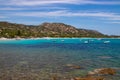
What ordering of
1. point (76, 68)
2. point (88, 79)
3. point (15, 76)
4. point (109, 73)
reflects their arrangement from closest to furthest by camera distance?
point (88, 79), point (15, 76), point (109, 73), point (76, 68)

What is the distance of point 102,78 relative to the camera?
35.3 metres

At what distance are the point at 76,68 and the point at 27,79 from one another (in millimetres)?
12684

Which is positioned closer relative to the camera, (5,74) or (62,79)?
(62,79)

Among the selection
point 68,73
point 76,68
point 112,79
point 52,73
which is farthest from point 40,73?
point 112,79

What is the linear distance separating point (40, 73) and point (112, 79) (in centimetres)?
1128

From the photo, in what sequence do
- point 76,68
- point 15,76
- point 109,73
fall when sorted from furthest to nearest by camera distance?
1. point 76,68
2. point 109,73
3. point 15,76

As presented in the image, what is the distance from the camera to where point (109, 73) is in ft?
131

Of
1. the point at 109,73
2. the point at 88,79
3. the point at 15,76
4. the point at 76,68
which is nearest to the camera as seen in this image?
the point at 88,79

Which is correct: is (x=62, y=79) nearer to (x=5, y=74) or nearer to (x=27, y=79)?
(x=27, y=79)

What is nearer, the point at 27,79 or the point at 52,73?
the point at 27,79

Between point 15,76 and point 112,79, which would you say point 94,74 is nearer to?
point 112,79

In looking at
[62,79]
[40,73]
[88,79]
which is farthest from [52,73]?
[88,79]

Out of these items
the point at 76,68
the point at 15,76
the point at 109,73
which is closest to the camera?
→ the point at 15,76

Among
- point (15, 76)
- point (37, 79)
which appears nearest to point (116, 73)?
point (37, 79)
